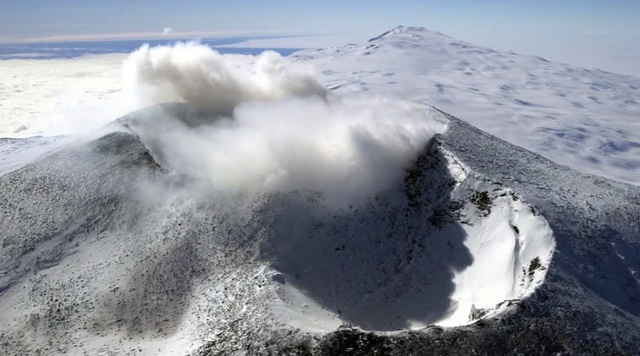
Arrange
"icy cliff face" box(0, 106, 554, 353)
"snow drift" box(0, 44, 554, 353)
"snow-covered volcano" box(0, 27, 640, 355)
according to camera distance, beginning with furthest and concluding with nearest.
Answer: "snow drift" box(0, 44, 554, 353) < "icy cliff face" box(0, 106, 554, 353) < "snow-covered volcano" box(0, 27, 640, 355)

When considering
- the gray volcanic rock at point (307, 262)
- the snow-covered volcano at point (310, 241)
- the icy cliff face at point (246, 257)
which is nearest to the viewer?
the gray volcanic rock at point (307, 262)

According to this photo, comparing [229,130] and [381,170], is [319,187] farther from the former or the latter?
[229,130]

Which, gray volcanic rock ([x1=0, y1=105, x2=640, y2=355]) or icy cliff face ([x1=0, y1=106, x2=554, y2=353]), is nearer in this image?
gray volcanic rock ([x1=0, y1=105, x2=640, y2=355])

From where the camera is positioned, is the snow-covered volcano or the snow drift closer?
the snow-covered volcano

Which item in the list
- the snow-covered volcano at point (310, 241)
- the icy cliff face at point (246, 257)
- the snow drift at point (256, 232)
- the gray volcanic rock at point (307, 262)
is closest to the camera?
the gray volcanic rock at point (307, 262)

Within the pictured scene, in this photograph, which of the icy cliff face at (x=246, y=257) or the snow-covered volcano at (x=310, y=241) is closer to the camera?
the snow-covered volcano at (x=310, y=241)

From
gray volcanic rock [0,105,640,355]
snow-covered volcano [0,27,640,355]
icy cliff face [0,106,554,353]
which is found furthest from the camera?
icy cliff face [0,106,554,353]

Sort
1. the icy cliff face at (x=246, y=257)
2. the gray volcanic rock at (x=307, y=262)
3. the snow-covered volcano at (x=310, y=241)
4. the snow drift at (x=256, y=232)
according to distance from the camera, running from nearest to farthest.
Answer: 1. the gray volcanic rock at (x=307, y=262)
2. the snow-covered volcano at (x=310, y=241)
3. the icy cliff face at (x=246, y=257)
4. the snow drift at (x=256, y=232)

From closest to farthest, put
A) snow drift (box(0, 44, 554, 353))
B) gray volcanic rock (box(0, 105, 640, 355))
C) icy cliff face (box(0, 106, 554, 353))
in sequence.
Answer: gray volcanic rock (box(0, 105, 640, 355)) < icy cliff face (box(0, 106, 554, 353)) < snow drift (box(0, 44, 554, 353))

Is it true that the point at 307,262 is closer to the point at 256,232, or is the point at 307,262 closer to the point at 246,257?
the point at 246,257

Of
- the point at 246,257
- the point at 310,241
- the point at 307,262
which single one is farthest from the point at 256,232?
the point at 307,262
